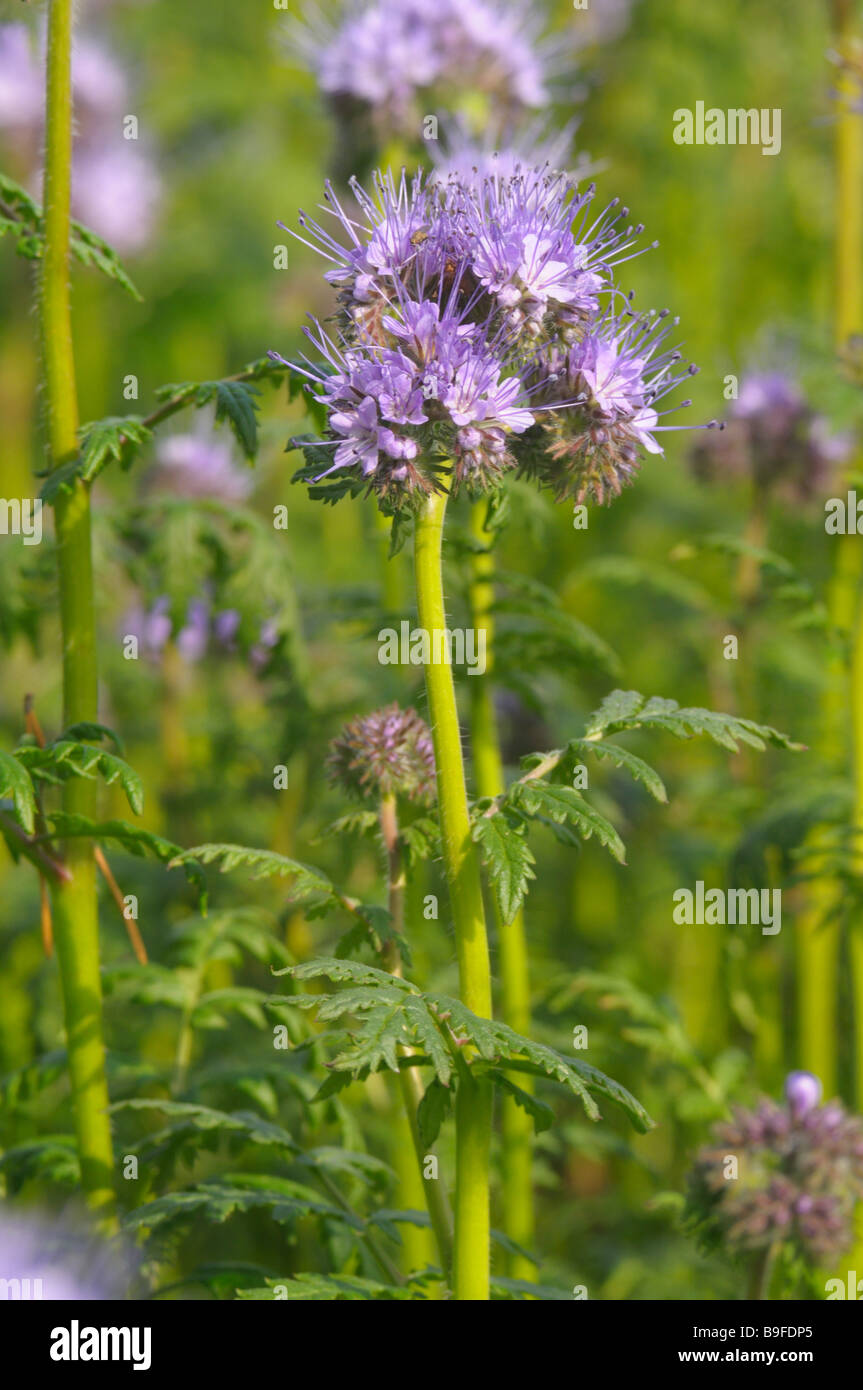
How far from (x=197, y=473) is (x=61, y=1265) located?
133 inches

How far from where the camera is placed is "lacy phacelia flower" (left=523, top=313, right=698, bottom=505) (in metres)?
2.39

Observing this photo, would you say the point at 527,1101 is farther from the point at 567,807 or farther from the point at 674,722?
the point at 674,722

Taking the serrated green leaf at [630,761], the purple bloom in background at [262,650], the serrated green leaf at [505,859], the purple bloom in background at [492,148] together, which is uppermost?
the purple bloom in background at [492,148]

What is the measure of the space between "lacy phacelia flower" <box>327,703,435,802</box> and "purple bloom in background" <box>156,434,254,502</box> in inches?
109

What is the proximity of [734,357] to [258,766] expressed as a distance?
389cm

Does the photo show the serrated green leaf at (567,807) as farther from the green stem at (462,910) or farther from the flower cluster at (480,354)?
the flower cluster at (480,354)

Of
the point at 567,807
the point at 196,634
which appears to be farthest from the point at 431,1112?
the point at 196,634

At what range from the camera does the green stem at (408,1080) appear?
2.55 meters

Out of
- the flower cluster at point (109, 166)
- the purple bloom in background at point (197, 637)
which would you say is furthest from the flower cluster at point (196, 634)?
the flower cluster at point (109, 166)

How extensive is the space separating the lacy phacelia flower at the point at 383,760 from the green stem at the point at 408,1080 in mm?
38

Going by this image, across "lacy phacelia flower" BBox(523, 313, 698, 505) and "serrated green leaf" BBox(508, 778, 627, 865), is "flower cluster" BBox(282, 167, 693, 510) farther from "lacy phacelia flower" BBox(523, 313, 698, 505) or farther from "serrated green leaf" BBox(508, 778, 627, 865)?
"serrated green leaf" BBox(508, 778, 627, 865)

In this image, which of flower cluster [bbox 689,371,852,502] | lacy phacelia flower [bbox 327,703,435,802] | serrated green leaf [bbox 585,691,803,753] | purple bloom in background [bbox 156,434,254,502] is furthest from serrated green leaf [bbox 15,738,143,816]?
flower cluster [bbox 689,371,852,502]

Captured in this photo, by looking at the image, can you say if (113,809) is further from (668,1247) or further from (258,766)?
(668,1247)
